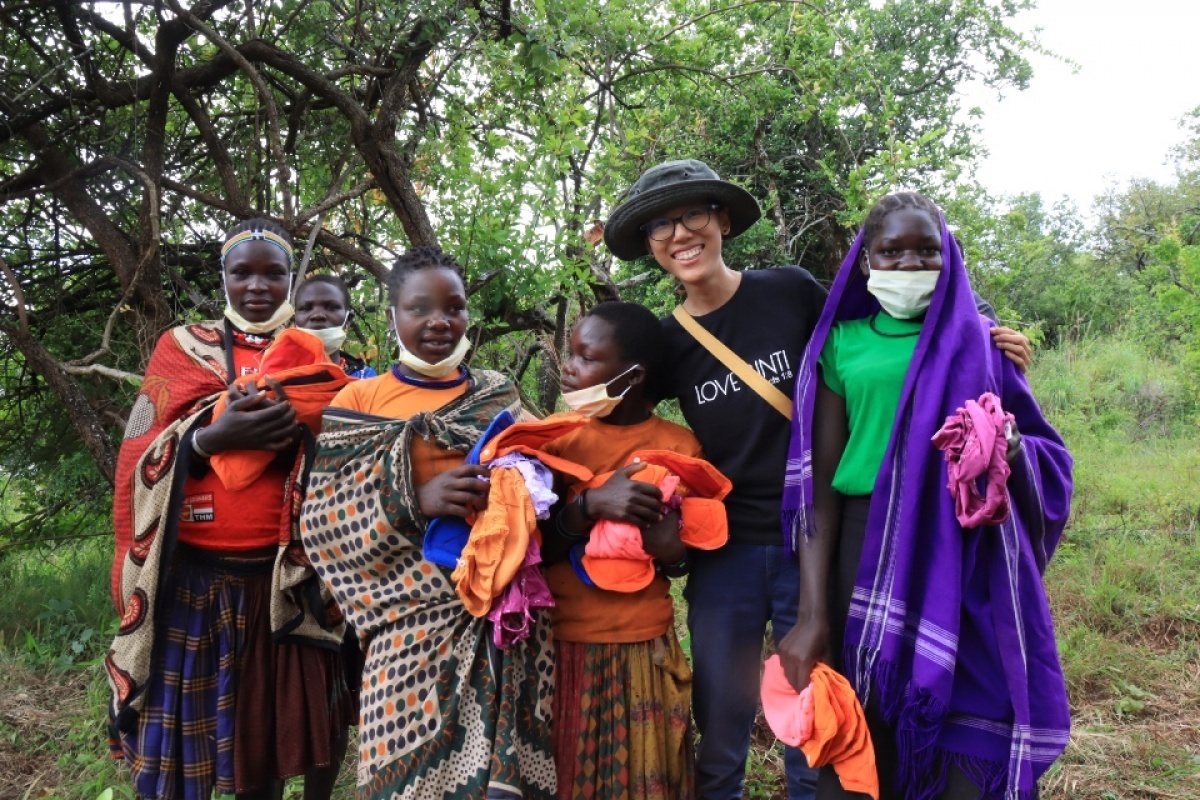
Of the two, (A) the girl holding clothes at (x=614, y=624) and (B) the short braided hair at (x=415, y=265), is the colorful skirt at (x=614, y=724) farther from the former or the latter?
(B) the short braided hair at (x=415, y=265)

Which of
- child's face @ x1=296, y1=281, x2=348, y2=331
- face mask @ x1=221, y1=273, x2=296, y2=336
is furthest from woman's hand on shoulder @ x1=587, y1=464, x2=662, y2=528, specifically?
child's face @ x1=296, y1=281, x2=348, y2=331

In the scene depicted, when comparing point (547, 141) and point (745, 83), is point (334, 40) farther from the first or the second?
point (745, 83)

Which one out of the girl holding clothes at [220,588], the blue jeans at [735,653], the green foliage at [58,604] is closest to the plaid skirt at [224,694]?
the girl holding clothes at [220,588]

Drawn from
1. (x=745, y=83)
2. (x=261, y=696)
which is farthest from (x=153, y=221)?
(x=745, y=83)

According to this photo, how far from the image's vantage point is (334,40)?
145 inches

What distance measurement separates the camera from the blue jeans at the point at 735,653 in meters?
2.12

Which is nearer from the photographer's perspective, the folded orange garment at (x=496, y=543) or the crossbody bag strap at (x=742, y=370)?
the folded orange garment at (x=496, y=543)

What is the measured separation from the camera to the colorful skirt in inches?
78.6

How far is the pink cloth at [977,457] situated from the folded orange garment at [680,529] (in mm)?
576

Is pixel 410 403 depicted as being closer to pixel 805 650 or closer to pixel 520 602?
pixel 520 602

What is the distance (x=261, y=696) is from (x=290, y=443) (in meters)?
0.71

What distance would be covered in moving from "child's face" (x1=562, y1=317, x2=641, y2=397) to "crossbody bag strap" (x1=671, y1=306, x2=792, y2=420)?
0.22m

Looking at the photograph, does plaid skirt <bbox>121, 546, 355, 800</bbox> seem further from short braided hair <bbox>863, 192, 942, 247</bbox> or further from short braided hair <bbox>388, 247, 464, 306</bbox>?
short braided hair <bbox>863, 192, 942, 247</bbox>

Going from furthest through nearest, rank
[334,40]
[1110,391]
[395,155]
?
[1110,391], [334,40], [395,155]
